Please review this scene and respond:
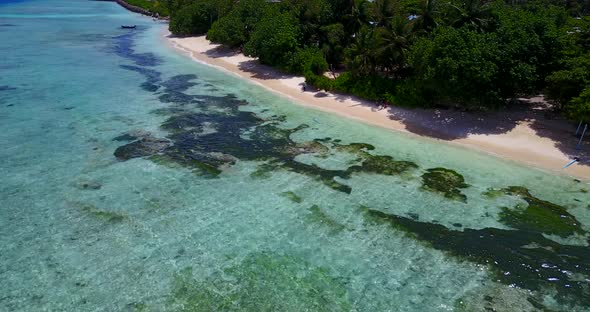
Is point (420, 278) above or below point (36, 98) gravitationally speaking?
above

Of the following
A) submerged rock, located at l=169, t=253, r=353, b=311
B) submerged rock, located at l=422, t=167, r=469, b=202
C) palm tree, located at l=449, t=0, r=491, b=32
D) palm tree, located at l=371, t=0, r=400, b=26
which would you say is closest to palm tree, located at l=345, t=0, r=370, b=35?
palm tree, located at l=371, t=0, r=400, b=26

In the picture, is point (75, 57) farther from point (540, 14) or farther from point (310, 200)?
point (540, 14)

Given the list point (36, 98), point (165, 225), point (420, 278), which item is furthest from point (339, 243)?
point (36, 98)

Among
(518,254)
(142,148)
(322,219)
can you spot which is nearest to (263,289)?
(322,219)

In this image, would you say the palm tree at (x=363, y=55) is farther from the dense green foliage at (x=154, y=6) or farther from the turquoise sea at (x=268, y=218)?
the dense green foliage at (x=154, y=6)

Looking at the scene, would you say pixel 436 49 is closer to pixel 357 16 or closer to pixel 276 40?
pixel 357 16

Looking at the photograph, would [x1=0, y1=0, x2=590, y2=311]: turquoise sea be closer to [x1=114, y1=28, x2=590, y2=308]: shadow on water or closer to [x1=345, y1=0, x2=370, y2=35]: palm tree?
[x1=114, y1=28, x2=590, y2=308]: shadow on water

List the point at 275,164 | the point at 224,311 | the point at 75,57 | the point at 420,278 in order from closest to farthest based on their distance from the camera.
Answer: the point at 224,311, the point at 420,278, the point at 275,164, the point at 75,57
